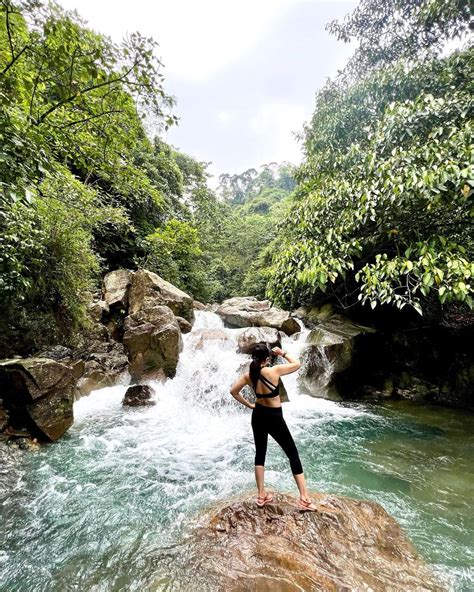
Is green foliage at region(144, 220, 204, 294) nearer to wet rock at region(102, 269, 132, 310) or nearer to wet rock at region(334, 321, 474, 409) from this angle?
wet rock at region(102, 269, 132, 310)

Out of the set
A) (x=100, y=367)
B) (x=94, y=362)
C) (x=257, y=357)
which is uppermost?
(x=257, y=357)

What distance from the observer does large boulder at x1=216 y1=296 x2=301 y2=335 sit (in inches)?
456

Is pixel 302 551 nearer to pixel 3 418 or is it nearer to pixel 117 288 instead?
pixel 3 418

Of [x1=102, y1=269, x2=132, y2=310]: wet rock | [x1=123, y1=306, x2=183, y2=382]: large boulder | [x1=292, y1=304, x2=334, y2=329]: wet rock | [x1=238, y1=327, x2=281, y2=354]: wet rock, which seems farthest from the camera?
[x1=102, y1=269, x2=132, y2=310]: wet rock

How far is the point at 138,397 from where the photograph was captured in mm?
8234

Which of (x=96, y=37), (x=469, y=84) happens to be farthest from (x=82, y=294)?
(x=469, y=84)

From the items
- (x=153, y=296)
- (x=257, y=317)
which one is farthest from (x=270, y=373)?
(x=257, y=317)

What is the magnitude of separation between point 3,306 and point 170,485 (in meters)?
5.93

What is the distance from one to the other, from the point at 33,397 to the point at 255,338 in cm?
641

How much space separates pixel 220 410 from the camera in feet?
26.9

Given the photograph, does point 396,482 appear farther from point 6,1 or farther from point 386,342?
point 6,1

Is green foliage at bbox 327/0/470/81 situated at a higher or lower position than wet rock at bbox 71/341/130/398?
higher

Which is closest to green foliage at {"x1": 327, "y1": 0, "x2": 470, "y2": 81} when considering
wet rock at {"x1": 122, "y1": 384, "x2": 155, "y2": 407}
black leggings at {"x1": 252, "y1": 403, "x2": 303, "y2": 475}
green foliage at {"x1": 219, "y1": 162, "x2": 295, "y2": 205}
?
black leggings at {"x1": 252, "y1": 403, "x2": 303, "y2": 475}

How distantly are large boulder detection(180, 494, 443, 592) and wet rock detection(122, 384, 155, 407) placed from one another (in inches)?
203
